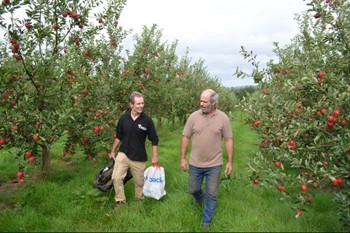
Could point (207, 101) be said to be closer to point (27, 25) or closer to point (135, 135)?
point (135, 135)

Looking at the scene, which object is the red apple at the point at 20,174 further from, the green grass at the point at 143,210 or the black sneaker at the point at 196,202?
the black sneaker at the point at 196,202

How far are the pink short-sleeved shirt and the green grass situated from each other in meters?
0.56

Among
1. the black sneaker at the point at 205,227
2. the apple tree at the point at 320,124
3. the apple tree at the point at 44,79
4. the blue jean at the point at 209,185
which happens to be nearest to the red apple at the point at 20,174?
the apple tree at the point at 44,79

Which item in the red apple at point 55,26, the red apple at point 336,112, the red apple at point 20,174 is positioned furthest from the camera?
the red apple at point 55,26

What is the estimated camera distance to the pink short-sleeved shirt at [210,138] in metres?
5.60

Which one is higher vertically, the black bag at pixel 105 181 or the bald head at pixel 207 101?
the bald head at pixel 207 101

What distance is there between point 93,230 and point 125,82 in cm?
496

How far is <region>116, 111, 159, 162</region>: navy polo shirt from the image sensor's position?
6.29m

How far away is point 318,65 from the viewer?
18.8 ft

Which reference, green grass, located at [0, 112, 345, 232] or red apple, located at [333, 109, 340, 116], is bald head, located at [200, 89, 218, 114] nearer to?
green grass, located at [0, 112, 345, 232]

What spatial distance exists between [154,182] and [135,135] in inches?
39.9

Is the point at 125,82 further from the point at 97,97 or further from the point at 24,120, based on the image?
the point at 24,120

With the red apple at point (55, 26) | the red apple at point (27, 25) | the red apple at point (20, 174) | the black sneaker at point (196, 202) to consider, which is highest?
the red apple at point (55, 26)

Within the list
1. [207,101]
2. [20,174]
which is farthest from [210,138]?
[20,174]
